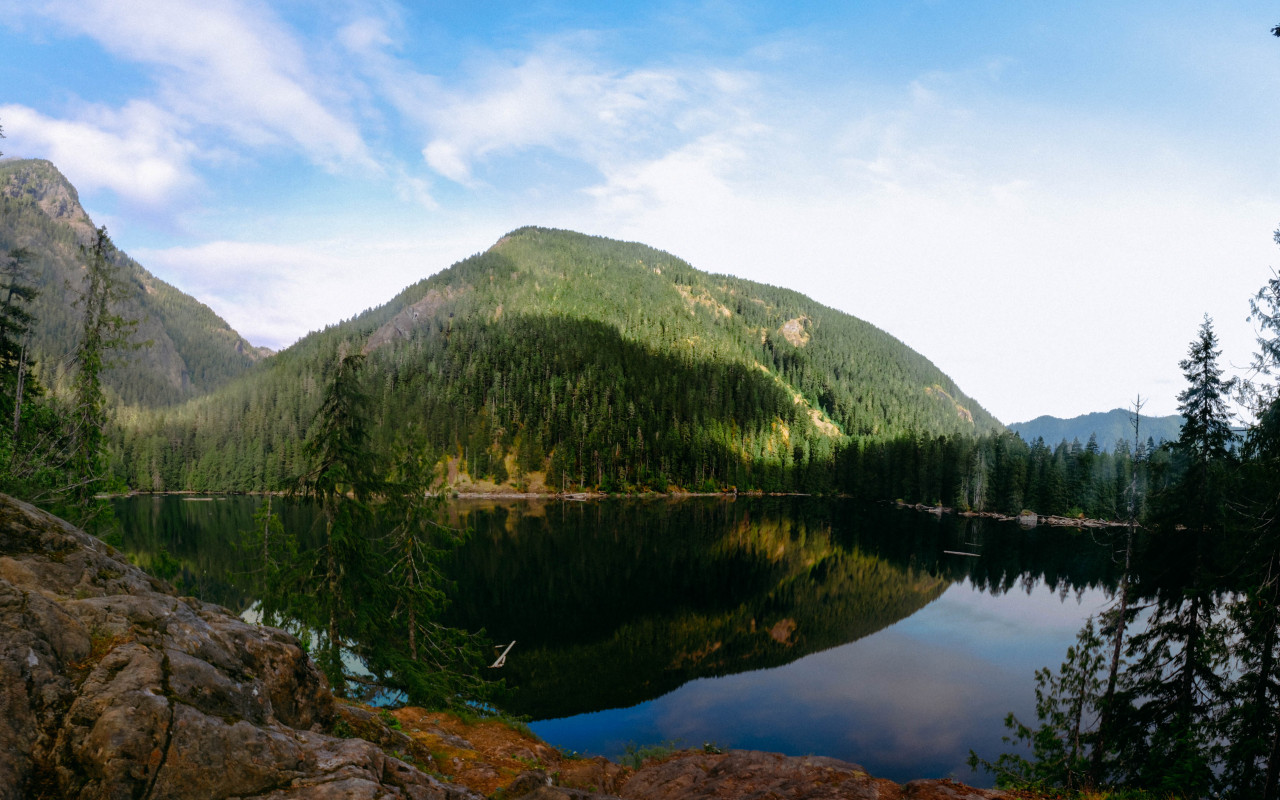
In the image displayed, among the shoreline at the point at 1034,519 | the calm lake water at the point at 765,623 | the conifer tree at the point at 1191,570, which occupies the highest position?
the conifer tree at the point at 1191,570

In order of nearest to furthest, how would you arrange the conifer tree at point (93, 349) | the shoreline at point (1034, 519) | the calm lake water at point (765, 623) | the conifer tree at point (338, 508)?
1. the conifer tree at point (338, 508)
2. the conifer tree at point (93, 349)
3. the calm lake water at point (765, 623)
4. the shoreline at point (1034, 519)

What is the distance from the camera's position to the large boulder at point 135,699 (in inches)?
197

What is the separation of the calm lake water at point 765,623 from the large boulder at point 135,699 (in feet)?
33.4

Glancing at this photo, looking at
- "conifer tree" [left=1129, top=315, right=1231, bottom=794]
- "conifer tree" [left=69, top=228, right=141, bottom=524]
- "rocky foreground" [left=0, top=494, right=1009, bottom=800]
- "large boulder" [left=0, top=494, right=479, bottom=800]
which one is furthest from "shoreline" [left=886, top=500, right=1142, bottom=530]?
"conifer tree" [left=69, top=228, right=141, bottom=524]

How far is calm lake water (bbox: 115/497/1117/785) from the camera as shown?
31094 millimetres

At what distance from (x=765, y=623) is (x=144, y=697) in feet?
160

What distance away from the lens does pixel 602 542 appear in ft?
257

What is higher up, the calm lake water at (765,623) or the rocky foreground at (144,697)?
the rocky foreground at (144,697)

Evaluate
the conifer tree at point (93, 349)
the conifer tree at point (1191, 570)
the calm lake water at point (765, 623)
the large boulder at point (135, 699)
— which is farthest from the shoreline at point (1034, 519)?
the conifer tree at point (93, 349)

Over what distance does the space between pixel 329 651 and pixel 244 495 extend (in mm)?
166987

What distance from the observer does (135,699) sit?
218 inches

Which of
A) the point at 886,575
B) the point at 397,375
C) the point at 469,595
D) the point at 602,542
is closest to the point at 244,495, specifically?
the point at 397,375

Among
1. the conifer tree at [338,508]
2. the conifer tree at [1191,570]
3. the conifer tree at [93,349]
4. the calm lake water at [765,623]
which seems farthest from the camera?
the calm lake water at [765,623]

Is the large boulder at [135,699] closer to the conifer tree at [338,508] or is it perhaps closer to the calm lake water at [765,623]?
the calm lake water at [765,623]
